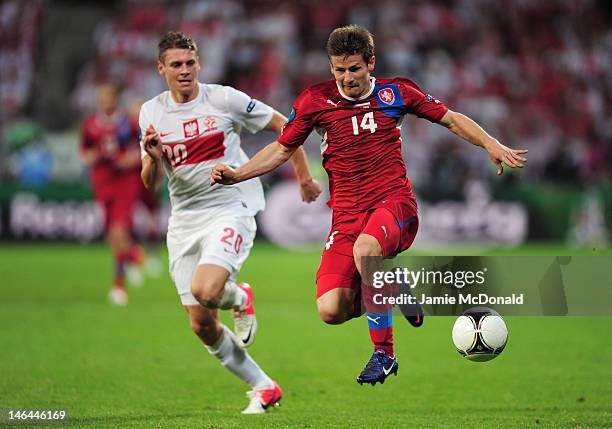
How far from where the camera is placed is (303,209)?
60.0 ft

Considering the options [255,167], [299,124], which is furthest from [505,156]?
[255,167]

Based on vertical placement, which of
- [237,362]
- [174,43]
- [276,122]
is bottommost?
[237,362]

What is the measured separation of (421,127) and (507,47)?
3.48m

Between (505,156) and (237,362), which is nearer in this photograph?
(505,156)

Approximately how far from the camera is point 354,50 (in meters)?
5.69

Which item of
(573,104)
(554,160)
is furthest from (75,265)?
(573,104)

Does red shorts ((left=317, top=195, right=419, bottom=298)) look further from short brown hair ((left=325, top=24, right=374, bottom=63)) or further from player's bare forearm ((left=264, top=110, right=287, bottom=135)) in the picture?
player's bare forearm ((left=264, top=110, right=287, bottom=135))

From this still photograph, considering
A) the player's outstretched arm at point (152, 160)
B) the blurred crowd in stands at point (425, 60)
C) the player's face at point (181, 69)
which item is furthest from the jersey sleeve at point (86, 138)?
the blurred crowd in stands at point (425, 60)

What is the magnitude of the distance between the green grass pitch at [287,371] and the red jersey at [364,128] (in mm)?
1445

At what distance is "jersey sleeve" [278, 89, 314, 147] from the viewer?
594 cm

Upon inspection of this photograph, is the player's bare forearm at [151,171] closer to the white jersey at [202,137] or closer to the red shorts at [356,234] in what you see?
the white jersey at [202,137]

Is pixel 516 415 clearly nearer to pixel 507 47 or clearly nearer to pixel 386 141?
pixel 386 141

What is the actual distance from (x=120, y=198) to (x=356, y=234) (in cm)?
740

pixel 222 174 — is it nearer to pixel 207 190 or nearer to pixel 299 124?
pixel 299 124
